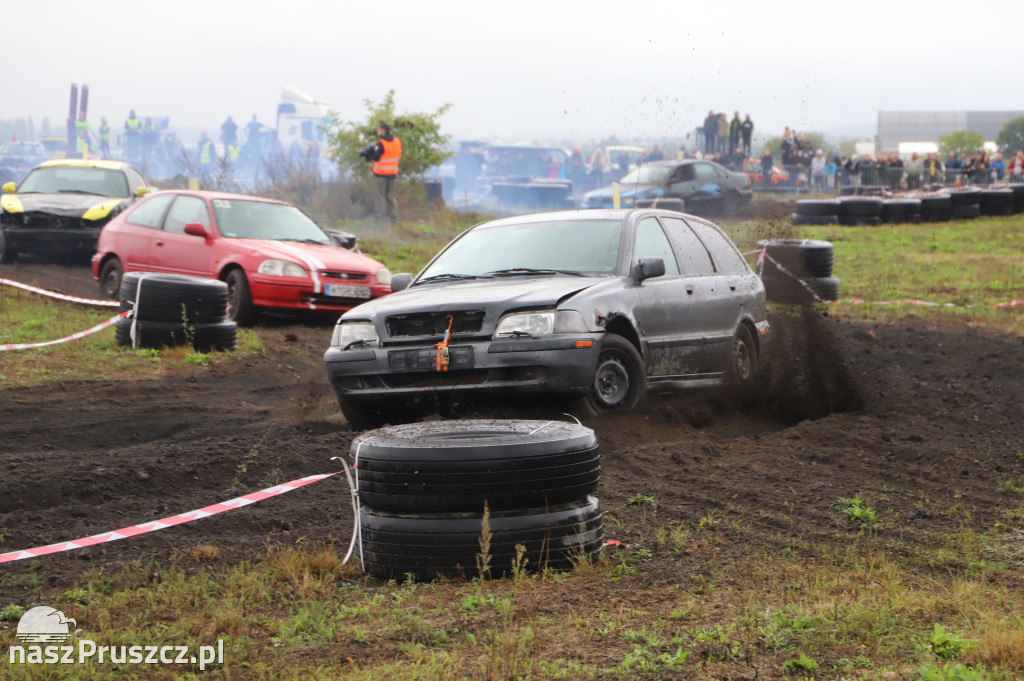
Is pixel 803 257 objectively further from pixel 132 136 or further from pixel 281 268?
pixel 132 136

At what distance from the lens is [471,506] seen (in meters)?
4.59

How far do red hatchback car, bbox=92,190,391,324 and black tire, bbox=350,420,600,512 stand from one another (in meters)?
8.28

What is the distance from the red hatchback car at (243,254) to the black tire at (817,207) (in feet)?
42.6

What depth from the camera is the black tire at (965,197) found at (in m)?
26.9

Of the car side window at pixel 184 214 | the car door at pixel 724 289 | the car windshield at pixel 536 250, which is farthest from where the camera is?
the car side window at pixel 184 214

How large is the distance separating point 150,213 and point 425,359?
336 inches

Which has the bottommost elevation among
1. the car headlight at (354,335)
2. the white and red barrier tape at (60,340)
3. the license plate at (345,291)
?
the white and red barrier tape at (60,340)

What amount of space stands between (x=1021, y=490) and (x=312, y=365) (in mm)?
7242

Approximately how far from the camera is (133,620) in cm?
402

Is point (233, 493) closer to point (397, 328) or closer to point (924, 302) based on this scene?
point (397, 328)

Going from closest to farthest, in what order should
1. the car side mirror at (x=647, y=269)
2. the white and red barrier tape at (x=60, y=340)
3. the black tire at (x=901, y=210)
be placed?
the car side mirror at (x=647, y=269) → the white and red barrier tape at (x=60, y=340) → the black tire at (x=901, y=210)

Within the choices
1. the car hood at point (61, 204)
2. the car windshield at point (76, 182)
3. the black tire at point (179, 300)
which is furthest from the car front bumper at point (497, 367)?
the car windshield at point (76, 182)

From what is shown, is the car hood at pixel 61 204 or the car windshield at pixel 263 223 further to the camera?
the car hood at pixel 61 204

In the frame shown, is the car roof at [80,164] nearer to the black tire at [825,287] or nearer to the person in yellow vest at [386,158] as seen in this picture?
the person in yellow vest at [386,158]
